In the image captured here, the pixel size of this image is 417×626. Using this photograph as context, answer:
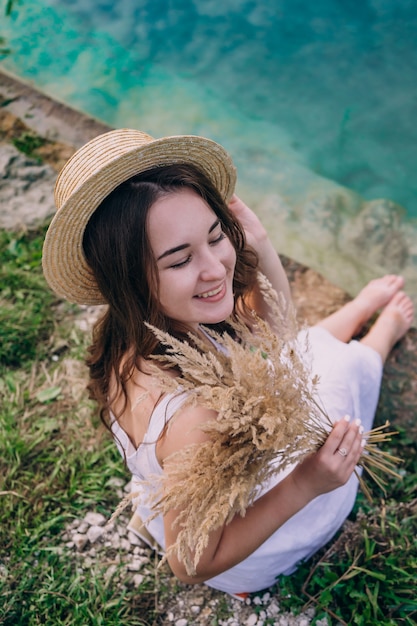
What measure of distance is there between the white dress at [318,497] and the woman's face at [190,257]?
32cm

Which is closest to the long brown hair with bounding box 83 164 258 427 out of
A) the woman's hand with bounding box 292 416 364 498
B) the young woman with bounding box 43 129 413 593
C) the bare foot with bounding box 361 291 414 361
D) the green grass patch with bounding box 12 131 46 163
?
the young woman with bounding box 43 129 413 593

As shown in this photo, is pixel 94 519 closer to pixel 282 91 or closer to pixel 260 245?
pixel 260 245

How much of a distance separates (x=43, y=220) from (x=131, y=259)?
7.73 feet

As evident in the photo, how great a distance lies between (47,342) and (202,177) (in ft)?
5.93

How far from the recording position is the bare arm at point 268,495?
174cm

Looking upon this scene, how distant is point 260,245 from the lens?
8.55ft

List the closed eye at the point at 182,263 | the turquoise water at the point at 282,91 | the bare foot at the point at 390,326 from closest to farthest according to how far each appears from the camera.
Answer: the closed eye at the point at 182,263
the bare foot at the point at 390,326
the turquoise water at the point at 282,91

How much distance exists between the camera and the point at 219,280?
6.06ft

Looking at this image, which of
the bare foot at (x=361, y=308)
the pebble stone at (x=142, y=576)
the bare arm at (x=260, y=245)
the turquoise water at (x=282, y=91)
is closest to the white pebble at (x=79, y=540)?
the pebble stone at (x=142, y=576)

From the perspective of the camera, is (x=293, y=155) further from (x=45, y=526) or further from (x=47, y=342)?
(x=45, y=526)

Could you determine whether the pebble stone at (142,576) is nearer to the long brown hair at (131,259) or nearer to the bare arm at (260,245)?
the long brown hair at (131,259)

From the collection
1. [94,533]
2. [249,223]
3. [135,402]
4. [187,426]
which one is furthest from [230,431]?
[94,533]

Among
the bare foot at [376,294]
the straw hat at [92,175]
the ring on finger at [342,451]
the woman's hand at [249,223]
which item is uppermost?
the straw hat at [92,175]

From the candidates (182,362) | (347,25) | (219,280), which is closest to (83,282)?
(219,280)
